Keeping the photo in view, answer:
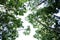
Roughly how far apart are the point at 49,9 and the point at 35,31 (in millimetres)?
2480

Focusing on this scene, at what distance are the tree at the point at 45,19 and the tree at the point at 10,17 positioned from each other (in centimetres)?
138

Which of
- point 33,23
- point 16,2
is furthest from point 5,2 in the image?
point 33,23

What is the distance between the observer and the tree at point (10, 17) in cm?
1540

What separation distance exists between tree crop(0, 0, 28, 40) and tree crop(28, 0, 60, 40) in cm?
138

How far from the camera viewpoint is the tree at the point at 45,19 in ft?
52.8

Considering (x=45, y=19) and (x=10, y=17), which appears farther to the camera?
(x=45, y=19)

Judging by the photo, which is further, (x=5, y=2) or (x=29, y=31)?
(x=29, y=31)

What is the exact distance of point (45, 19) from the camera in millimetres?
17141

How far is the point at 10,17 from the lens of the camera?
623 inches

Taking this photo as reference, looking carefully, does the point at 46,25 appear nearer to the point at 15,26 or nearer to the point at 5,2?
the point at 15,26

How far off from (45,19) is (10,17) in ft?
10.2

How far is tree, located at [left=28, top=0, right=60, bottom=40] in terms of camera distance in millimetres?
16097

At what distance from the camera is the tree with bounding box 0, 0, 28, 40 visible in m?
15.4

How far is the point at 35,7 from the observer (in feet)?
56.4
